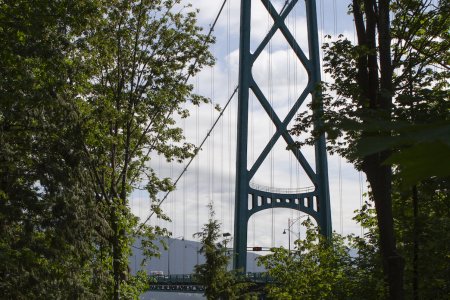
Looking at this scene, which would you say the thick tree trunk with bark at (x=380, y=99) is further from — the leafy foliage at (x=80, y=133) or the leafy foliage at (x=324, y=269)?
the leafy foliage at (x=80, y=133)

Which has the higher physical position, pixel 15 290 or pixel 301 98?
pixel 301 98

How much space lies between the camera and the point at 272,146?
81.7ft

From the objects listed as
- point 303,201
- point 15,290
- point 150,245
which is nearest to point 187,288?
point 303,201

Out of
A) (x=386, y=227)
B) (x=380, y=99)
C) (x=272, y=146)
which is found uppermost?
(x=272, y=146)

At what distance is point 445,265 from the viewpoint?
789cm

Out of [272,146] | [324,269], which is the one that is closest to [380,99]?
[324,269]

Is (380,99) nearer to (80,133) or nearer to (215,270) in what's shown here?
(80,133)

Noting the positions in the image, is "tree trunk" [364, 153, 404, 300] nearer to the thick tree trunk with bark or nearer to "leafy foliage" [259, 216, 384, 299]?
the thick tree trunk with bark

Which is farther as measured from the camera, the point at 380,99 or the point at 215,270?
the point at 215,270

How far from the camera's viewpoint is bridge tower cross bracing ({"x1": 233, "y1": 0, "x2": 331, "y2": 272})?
24.0m

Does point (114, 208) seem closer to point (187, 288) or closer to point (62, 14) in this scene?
point (62, 14)

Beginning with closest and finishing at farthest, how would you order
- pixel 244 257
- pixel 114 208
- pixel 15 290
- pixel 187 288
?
pixel 15 290
pixel 114 208
pixel 244 257
pixel 187 288

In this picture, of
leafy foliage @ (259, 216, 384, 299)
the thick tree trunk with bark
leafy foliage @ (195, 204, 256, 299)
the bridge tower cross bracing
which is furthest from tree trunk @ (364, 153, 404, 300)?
the bridge tower cross bracing

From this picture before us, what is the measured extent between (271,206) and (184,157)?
454 inches
